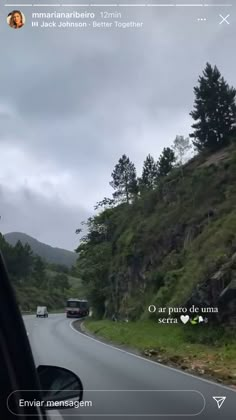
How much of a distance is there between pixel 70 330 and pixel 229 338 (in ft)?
23.5

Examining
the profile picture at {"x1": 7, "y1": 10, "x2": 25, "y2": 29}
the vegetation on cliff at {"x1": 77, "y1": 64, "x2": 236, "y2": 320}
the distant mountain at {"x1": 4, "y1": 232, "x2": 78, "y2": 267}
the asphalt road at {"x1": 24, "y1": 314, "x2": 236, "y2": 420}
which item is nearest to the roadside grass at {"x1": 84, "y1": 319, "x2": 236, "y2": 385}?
the vegetation on cliff at {"x1": 77, "y1": 64, "x2": 236, "y2": 320}

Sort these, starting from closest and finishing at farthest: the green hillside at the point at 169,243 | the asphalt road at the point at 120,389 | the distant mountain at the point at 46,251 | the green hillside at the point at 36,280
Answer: the asphalt road at the point at 120,389 < the green hillside at the point at 36,280 < the distant mountain at the point at 46,251 < the green hillside at the point at 169,243

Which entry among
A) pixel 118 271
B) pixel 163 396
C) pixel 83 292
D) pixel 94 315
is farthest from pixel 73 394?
pixel 118 271

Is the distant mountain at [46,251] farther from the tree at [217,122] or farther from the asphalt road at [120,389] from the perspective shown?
the tree at [217,122]

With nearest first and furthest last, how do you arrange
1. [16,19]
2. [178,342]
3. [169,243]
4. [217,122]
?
[16,19], [169,243], [178,342], [217,122]

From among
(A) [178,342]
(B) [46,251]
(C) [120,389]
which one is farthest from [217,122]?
(C) [120,389]

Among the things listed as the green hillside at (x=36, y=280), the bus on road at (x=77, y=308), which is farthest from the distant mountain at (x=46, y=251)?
the bus on road at (x=77, y=308)

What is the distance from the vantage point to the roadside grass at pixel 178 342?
4789mm

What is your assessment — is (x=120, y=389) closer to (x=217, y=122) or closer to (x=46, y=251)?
(x=46, y=251)

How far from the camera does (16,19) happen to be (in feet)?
10.6

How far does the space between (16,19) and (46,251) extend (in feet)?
4.90

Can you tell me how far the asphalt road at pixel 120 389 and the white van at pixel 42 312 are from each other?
3 centimetres

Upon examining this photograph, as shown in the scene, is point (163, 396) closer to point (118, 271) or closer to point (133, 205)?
point (133, 205)

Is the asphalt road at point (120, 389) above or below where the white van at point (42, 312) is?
below
